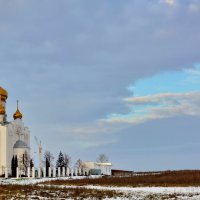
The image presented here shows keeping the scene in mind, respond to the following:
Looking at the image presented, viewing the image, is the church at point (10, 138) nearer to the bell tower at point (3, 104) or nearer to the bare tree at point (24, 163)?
the bell tower at point (3, 104)

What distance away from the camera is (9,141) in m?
79.2

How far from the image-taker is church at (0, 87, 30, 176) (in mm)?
77000

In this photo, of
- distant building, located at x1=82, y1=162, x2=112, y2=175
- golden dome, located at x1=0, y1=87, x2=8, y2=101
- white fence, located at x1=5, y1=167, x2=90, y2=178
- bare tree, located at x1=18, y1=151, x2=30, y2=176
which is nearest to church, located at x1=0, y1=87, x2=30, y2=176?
golden dome, located at x1=0, y1=87, x2=8, y2=101

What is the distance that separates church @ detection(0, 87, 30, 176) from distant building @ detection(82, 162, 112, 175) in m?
13.2

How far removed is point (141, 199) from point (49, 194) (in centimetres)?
578

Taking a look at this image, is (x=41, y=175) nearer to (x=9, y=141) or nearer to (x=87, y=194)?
(x=9, y=141)

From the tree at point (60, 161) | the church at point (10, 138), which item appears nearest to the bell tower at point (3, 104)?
the church at point (10, 138)

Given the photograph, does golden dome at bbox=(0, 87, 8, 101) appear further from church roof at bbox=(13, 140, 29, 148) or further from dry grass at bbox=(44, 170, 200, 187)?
dry grass at bbox=(44, 170, 200, 187)

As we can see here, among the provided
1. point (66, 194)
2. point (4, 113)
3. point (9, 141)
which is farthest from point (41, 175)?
point (66, 194)

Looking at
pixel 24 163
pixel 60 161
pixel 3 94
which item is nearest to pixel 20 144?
pixel 24 163

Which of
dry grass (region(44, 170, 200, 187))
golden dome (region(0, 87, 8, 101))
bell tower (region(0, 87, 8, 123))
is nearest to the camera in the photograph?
dry grass (region(44, 170, 200, 187))

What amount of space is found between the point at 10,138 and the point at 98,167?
2371cm

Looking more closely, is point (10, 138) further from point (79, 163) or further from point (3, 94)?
point (79, 163)

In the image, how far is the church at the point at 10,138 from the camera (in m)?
77.0
